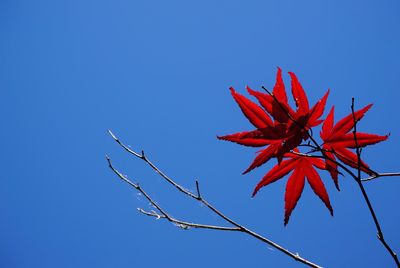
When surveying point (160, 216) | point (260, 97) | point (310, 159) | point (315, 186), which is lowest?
point (160, 216)

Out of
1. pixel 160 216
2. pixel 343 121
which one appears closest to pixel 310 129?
pixel 343 121

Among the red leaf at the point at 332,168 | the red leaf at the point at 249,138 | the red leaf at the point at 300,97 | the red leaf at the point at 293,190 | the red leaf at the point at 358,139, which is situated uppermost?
the red leaf at the point at 300,97

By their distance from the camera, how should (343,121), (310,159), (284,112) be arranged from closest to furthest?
(284,112)
(343,121)
(310,159)

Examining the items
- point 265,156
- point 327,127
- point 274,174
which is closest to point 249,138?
point 265,156

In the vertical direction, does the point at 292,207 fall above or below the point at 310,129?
below

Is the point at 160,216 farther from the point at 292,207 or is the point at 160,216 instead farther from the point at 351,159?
the point at 351,159

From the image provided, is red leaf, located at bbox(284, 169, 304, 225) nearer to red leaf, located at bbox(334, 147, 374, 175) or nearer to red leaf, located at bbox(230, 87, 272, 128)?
red leaf, located at bbox(334, 147, 374, 175)

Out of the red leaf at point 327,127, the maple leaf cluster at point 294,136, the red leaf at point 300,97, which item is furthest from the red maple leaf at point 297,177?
the red leaf at point 300,97

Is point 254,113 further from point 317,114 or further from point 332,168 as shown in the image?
point 332,168

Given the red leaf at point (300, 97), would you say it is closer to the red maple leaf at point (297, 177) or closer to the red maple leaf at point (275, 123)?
the red maple leaf at point (275, 123)
